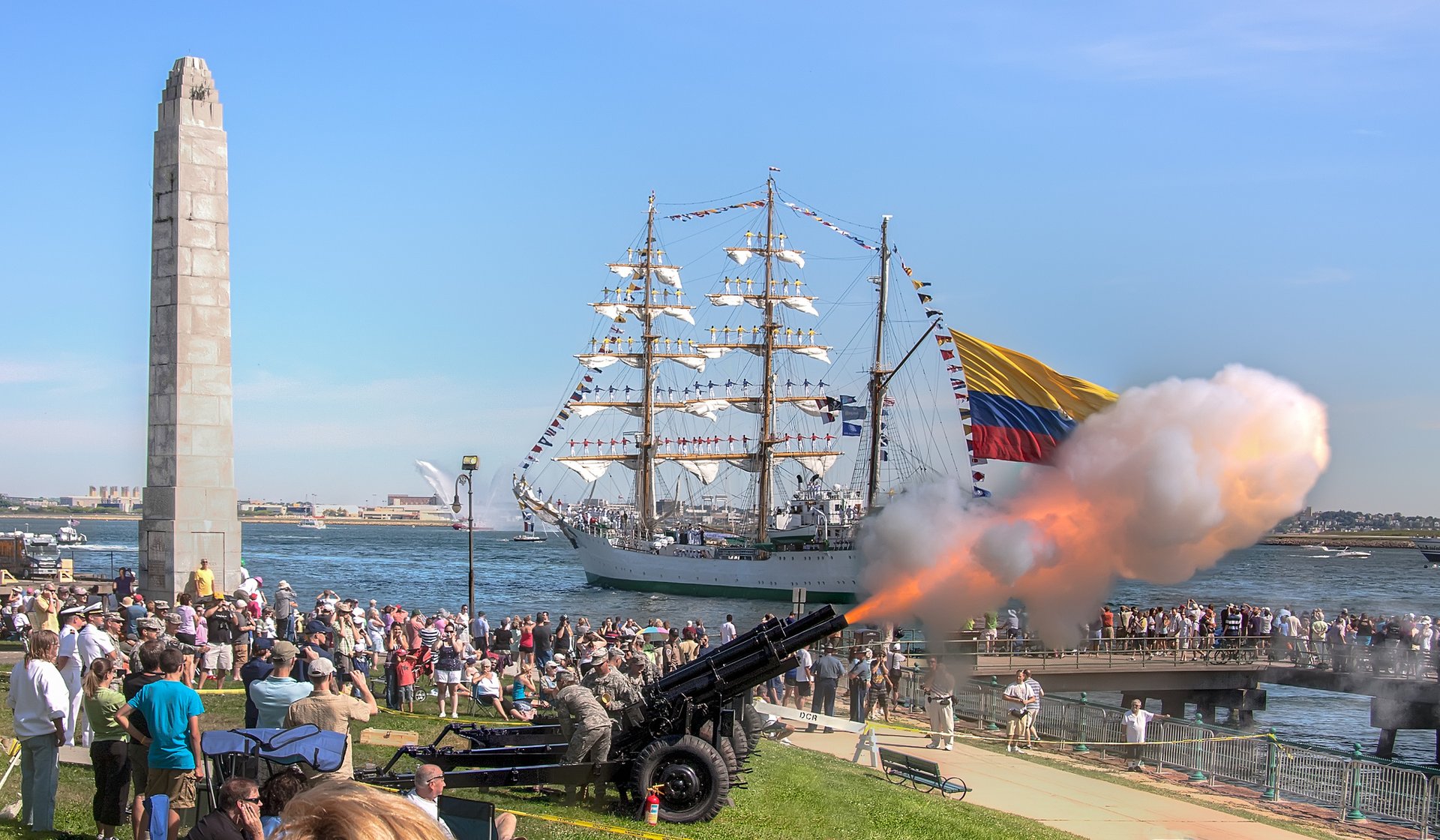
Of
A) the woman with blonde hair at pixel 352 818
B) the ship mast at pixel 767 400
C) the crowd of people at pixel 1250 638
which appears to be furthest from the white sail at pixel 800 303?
the woman with blonde hair at pixel 352 818

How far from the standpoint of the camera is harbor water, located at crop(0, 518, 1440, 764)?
125 feet

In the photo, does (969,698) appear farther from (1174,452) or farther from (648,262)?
(648,262)

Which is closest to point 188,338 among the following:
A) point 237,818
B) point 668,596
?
point 237,818

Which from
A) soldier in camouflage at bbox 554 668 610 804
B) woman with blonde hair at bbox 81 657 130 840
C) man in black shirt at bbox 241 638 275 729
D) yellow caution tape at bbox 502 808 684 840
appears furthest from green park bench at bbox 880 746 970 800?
woman with blonde hair at bbox 81 657 130 840

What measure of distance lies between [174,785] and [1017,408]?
25.1 meters

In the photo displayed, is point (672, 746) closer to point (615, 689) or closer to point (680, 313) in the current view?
point (615, 689)

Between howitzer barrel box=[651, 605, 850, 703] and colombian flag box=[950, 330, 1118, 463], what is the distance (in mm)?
18631

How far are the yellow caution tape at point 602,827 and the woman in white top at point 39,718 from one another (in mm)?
3685

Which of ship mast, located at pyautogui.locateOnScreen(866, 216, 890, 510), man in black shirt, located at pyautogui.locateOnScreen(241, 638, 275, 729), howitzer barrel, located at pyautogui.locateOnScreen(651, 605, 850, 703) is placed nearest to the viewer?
man in black shirt, located at pyautogui.locateOnScreen(241, 638, 275, 729)

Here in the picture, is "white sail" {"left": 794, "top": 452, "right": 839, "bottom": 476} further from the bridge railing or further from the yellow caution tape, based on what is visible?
the yellow caution tape

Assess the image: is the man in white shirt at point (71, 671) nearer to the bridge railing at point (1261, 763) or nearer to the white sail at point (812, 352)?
the bridge railing at point (1261, 763)

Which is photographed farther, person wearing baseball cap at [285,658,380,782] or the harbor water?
the harbor water

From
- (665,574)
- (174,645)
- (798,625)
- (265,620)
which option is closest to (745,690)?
(798,625)

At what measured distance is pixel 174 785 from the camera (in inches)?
359
